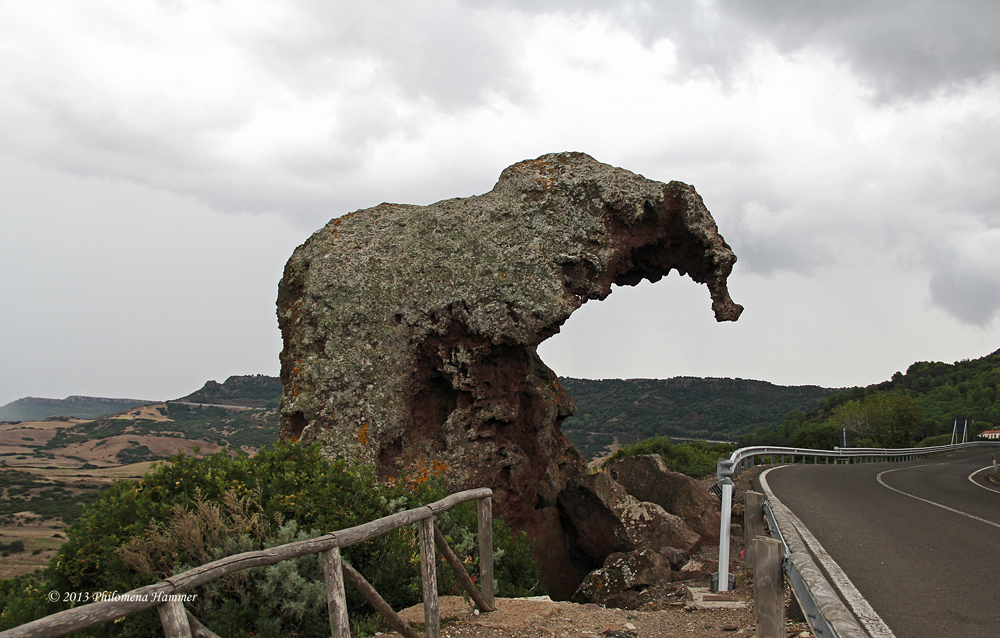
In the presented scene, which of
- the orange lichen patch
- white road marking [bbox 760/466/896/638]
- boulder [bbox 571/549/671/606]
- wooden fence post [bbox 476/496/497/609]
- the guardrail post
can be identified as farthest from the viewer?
the orange lichen patch

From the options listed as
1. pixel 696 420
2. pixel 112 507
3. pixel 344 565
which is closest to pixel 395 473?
pixel 112 507

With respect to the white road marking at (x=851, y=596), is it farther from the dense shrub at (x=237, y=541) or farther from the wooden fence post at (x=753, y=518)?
the dense shrub at (x=237, y=541)

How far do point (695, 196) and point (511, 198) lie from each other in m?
3.50

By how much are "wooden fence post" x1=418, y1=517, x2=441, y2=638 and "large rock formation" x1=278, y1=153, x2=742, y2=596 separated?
16.6ft

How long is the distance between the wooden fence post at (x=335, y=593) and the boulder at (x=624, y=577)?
6.04 m

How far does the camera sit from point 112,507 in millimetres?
5902

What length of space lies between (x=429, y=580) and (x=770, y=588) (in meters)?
2.48

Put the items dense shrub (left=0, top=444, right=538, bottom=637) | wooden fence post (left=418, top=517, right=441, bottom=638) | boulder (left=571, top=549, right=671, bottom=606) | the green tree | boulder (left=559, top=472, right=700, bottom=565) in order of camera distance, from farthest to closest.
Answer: the green tree, boulder (left=559, top=472, right=700, bottom=565), boulder (left=571, top=549, right=671, bottom=606), dense shrub (left=0, top=444, right=538, bottom=637), wooden fence post (left=418, top=517, right=441, bottom=638)

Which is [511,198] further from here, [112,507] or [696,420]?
[696,420]

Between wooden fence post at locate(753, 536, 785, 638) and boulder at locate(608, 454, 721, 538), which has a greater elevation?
wooden fence post at locate(753, 536, 785, 638)

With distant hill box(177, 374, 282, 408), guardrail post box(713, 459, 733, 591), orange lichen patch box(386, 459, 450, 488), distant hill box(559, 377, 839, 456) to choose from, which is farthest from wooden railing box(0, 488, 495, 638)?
distant hill box(177, 374, 282, 408)

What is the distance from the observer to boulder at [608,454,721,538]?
11.9 m

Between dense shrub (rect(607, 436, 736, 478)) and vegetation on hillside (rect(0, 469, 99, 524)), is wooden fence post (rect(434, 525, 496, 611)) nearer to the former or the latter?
dense shrub (rect(607, 436, 736, 478))

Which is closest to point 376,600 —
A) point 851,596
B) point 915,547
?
point 851,596
